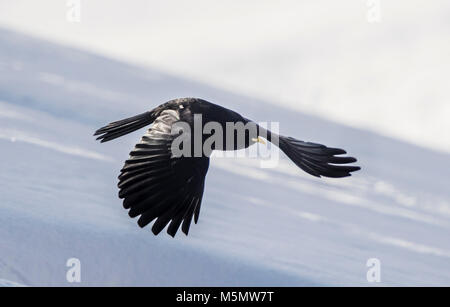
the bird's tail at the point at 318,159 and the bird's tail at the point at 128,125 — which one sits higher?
the bird's tail at the point at 128,125

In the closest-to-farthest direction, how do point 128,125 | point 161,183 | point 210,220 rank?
point 161,183, point 128,125, point 210,220

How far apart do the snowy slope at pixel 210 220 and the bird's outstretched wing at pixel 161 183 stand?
11.6 feet

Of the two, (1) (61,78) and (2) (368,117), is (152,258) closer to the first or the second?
(1) (61,78)

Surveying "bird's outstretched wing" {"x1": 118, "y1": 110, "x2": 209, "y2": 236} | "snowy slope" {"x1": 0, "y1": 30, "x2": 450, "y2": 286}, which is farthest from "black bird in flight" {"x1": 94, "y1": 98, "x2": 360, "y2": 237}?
"snowy slope" {"x1": 0, "y1": 30, "x2": 450, "y2": 286}

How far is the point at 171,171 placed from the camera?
7.74m

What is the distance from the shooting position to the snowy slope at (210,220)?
11.9 meters

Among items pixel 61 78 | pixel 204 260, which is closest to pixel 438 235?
pixel 204 260

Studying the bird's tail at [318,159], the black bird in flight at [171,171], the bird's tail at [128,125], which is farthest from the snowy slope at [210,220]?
the bird's tail at [318,159]

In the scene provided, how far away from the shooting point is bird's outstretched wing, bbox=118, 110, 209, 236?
7512 millimetres

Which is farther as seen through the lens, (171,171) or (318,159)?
(318,159)

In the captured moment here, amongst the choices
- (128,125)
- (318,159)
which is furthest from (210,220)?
(318,159)

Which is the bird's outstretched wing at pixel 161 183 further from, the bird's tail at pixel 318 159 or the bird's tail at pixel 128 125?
the bird's tail at pixel 128 125

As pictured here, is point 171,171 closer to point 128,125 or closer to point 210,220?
point 128,125

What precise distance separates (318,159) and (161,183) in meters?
1.56
